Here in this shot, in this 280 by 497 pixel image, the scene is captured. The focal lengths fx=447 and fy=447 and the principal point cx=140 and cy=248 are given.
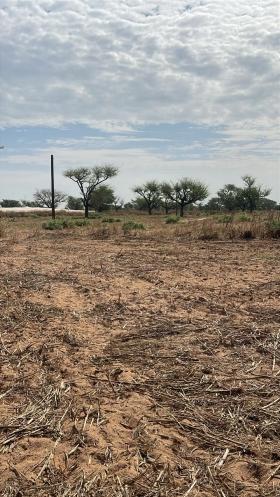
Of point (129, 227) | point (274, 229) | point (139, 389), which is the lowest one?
point (139, 389)

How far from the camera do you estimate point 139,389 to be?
3.06 metres

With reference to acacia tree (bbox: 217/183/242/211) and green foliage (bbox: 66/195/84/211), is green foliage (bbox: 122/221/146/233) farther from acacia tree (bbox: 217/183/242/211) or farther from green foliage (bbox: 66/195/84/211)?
green foliage (bbox: 66/195/84/211)

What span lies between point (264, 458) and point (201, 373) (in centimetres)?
100

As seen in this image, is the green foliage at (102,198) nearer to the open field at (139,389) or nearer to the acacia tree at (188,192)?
the acacia tree at (188,192)

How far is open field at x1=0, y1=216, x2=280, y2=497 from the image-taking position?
2188 mm

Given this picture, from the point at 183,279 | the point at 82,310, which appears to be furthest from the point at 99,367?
the point at 183,279

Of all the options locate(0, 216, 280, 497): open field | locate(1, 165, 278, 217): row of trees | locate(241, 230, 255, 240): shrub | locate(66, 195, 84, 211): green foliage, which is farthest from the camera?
locate(66, 195, 84, 211): green foliage

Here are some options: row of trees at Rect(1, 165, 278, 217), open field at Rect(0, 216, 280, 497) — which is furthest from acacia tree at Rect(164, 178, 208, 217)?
open field at Rect(0, 216, 280, 497)

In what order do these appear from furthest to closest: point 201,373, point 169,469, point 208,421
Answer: point 201,373, point 208,421, point 169,469

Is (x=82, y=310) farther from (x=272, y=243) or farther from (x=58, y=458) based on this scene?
(x=272, y=243)

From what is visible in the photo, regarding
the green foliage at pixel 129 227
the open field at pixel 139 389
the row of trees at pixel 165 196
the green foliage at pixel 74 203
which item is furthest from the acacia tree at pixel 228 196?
the open field at pixel 139 389

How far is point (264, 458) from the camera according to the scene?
2.31 m

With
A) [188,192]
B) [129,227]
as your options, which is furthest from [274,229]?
[188,192]

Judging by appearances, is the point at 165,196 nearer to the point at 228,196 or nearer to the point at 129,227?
the point at 228,196
